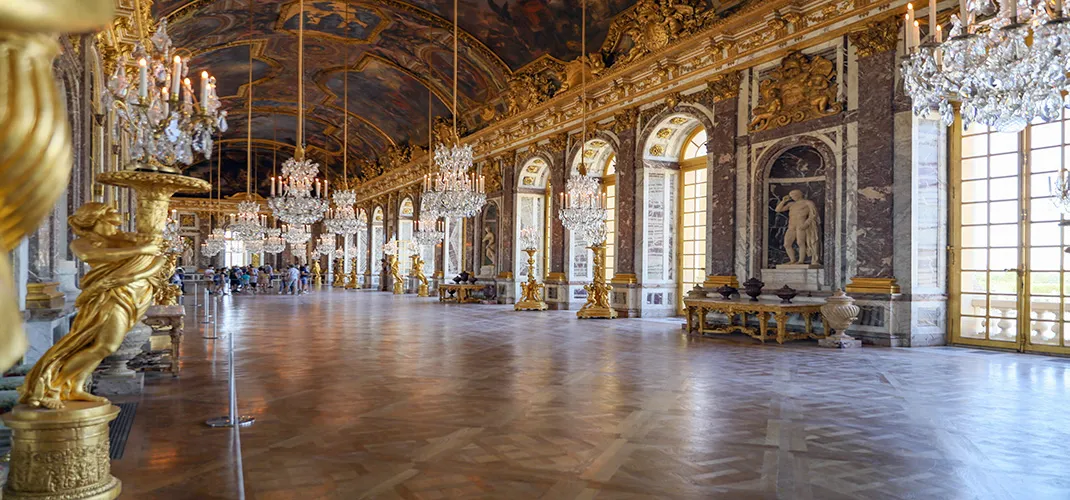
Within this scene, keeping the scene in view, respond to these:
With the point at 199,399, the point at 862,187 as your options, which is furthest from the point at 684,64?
the point at 199,399

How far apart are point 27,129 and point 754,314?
11963 millimetres

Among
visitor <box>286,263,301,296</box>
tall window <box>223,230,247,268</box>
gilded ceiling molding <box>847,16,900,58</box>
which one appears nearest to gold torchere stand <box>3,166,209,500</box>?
gilded ceiling molding <box>847,16,900,58</box>

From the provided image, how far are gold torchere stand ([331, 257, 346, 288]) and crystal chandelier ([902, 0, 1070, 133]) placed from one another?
34.3 meters

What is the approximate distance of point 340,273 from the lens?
38.2m

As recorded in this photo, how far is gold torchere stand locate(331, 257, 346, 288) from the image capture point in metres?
37.8

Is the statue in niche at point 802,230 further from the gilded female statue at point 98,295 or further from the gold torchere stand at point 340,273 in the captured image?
the gold torchere stand at point 340,273

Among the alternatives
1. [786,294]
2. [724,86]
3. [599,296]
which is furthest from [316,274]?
[786,294]

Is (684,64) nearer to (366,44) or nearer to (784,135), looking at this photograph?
(784,135)

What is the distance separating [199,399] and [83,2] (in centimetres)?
579

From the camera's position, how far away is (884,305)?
398 inches

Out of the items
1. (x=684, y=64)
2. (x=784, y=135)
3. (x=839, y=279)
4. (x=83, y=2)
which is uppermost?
(x=684, y=64)

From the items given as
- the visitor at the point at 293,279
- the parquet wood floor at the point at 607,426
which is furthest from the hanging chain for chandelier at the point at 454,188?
the visitor at the point at 293,279

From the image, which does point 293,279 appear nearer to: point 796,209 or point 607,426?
point 796,209

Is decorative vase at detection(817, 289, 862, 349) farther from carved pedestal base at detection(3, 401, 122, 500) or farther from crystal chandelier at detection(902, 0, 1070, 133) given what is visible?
carved pedestal base at detection(3, 401, 122, 500)
